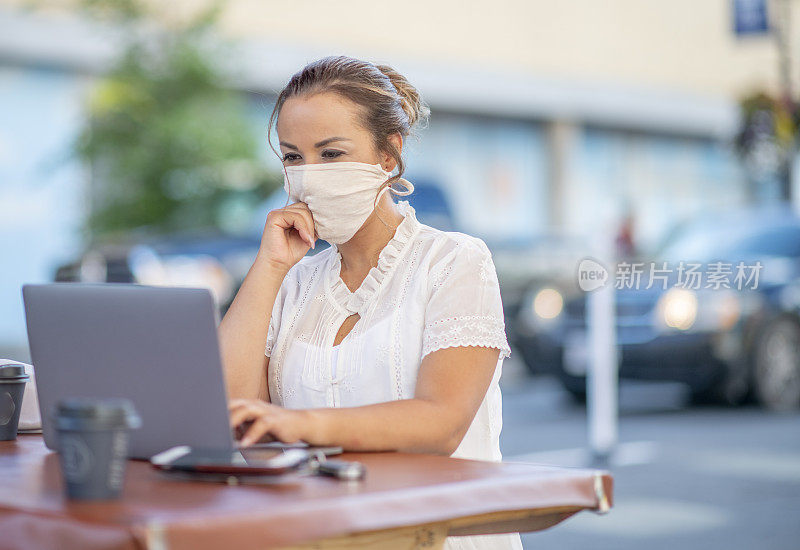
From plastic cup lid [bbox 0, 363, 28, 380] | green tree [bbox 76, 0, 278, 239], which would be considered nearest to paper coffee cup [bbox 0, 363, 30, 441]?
plastic cup lid [bbox 0, 363, 28, 380]

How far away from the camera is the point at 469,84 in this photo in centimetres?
2295

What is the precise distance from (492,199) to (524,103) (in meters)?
2.07

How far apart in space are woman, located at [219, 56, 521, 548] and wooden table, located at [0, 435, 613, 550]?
37 centimetres

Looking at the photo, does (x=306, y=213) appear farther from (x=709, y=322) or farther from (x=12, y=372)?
(x=709, y=322)

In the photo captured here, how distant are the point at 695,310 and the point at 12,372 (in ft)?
24.3

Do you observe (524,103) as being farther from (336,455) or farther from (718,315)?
(336,455)

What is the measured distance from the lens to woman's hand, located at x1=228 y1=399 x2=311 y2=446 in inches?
87.5

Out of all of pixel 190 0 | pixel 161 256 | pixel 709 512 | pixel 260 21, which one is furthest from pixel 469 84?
pixel 709 512

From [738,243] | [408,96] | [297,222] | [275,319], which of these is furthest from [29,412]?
[738,243]

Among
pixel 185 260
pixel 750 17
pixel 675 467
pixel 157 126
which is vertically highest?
pixel 750 17

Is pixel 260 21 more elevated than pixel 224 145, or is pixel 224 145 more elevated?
pixel 260 21

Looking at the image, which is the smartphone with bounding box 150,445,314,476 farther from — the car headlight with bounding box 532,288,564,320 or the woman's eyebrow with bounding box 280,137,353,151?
the car headlight with bounding box 532,288,564,320

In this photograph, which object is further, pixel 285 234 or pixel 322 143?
pixel 285 234

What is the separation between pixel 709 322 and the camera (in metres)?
9.46
